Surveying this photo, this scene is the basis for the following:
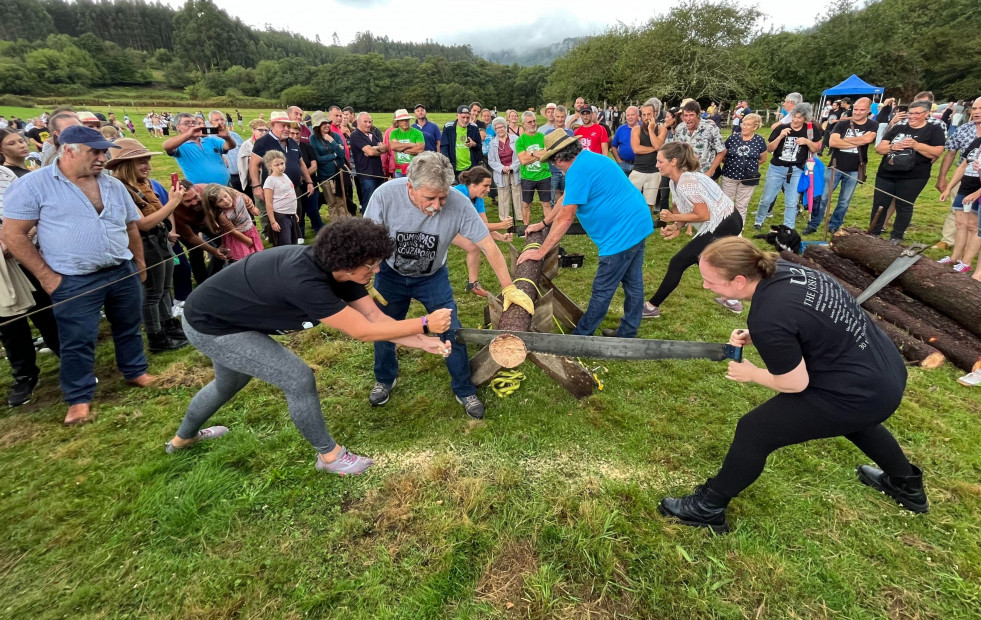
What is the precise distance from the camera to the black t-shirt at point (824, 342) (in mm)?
1856

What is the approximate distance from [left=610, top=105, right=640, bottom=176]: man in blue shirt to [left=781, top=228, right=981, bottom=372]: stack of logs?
387cm

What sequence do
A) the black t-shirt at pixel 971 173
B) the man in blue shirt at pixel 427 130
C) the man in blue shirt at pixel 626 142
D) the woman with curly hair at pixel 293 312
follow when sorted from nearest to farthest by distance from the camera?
the woman with curly hair at pixel 293 312, the black t-shirt at pixel 971 173, the man in blue shirt at pixel 626 142, the man in blue shirt at pixel 427 130

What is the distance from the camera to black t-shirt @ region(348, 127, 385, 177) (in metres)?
8.28

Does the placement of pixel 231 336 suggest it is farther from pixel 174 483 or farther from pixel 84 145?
pixel 84 145

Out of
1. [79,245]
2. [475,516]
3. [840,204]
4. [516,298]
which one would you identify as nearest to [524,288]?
[516,298]

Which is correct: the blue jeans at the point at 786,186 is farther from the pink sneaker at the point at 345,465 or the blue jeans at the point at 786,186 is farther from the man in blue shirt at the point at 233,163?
the man in blue shirt at the point at 233,163

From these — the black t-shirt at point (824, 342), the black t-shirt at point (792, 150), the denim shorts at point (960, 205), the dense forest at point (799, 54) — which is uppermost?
the dense forest at point (799, 54)

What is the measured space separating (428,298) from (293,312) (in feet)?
3.63

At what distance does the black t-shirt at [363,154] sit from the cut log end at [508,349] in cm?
654

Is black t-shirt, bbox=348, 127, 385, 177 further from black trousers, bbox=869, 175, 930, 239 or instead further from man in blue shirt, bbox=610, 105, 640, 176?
black trousers, bbox=869, 175, 930, 239

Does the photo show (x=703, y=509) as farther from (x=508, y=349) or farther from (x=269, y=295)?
(x=269, y=295)

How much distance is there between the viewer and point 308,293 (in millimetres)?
2184

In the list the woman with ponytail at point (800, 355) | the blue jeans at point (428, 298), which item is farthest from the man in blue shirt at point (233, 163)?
the woman with ponytail at point (800, 355)

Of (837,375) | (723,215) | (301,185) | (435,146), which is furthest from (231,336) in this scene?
(435,146)
